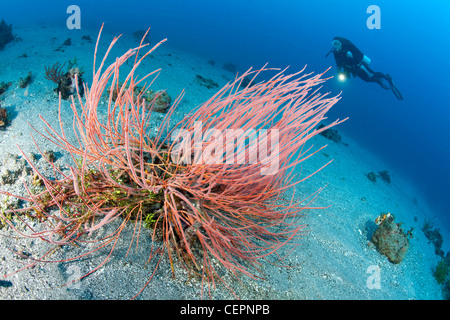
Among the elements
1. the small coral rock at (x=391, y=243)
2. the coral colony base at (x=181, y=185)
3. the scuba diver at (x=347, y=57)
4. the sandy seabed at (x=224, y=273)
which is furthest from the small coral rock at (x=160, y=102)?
the scuba diver at (x=347, y=57)

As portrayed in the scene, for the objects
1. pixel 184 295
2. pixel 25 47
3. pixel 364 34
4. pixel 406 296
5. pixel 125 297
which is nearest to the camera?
pixel 125 297

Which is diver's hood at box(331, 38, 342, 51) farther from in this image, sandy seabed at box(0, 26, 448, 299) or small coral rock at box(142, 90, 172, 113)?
small coral rock at box(142, 90, 172, 113)

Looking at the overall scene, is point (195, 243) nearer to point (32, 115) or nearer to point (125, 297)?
point (125, 297)

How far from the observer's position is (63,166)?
2.76 meters

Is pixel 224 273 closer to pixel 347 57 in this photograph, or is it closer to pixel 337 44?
pixel 337 44

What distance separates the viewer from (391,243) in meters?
4.23

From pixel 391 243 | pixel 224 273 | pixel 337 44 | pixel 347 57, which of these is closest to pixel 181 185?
pixel 224 273

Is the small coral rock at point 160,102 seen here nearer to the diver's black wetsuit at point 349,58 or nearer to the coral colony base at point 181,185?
the coral colony base at point 181,185

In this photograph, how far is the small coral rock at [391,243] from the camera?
4219 mm

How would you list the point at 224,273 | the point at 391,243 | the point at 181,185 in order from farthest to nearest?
the point at 391,243, the point at 224,273, the point at 181,185

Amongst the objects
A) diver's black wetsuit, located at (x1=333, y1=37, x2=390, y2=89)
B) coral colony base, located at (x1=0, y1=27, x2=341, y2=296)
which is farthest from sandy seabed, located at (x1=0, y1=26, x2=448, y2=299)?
diver's black wetsuit, located at (x1=333, y1=37, x2=390, y2=89)

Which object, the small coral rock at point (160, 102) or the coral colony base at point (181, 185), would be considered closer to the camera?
the coral colony base at point (181, 185)
